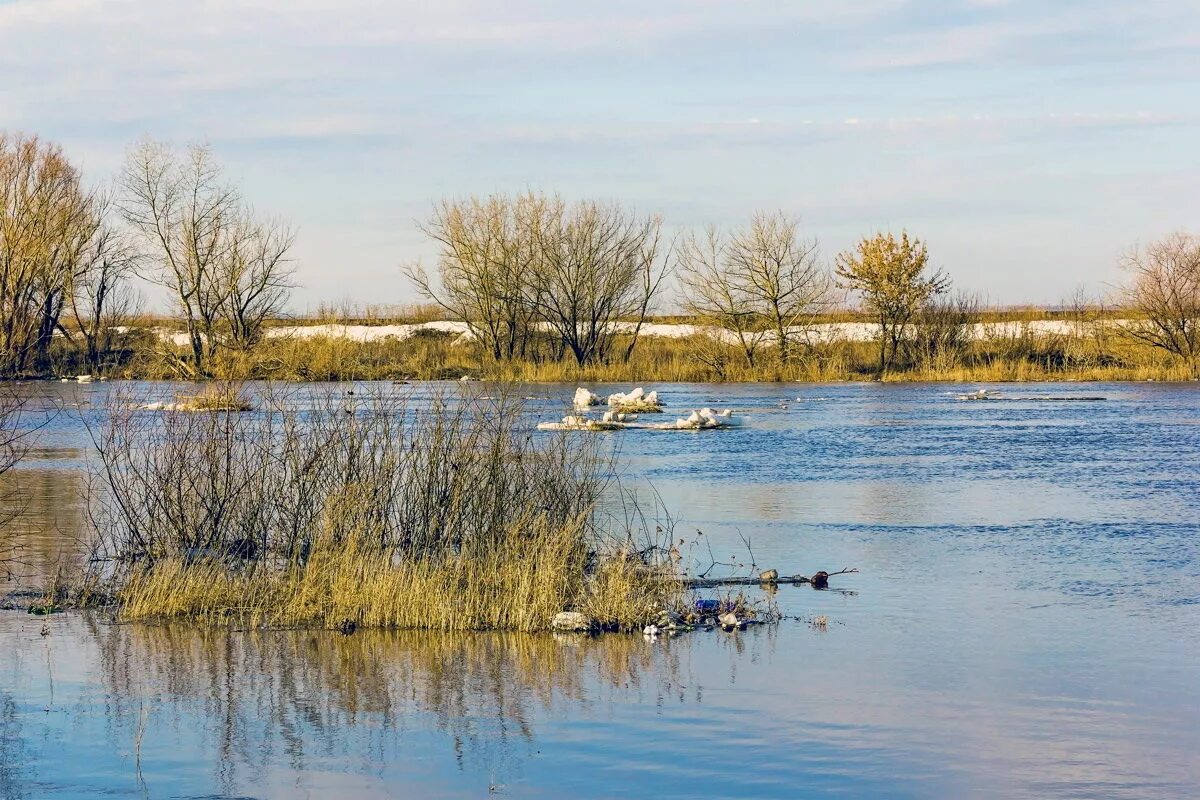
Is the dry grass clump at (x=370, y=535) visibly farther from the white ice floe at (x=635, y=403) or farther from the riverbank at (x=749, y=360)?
the riverbank at (x=749, y=360)

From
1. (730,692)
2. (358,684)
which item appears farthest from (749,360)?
(358,684)

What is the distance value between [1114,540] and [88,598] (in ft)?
35.6

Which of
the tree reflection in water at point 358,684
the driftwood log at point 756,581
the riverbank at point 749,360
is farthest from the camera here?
the riverbank at point 749,360

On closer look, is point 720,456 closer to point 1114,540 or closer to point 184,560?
point 1114,540

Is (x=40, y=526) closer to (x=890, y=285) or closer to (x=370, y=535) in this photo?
(x=370, y=535)

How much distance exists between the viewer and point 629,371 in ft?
174

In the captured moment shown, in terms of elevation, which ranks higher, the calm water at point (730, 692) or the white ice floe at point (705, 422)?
the white ice floe at point (705, 422)

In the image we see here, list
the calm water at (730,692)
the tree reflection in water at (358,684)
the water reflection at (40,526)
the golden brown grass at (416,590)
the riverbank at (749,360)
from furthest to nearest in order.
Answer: the riverbank at (749,360)
the water reflection at (40,526)
the golden brown grass at (416,590)
the tree reflection in water at (358,684)
the calm water at (730,692)

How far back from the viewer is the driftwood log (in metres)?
12.3

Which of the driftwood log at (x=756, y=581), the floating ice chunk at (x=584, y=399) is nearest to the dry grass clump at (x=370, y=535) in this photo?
the driftwood log at (x=756, y=581)

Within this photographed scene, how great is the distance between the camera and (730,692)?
921 cm

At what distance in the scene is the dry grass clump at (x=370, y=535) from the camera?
11250 millimetres

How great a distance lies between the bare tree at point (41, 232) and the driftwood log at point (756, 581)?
4551 centimetres

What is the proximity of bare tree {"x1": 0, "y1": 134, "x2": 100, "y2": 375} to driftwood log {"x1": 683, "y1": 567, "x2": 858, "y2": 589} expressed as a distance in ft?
149
